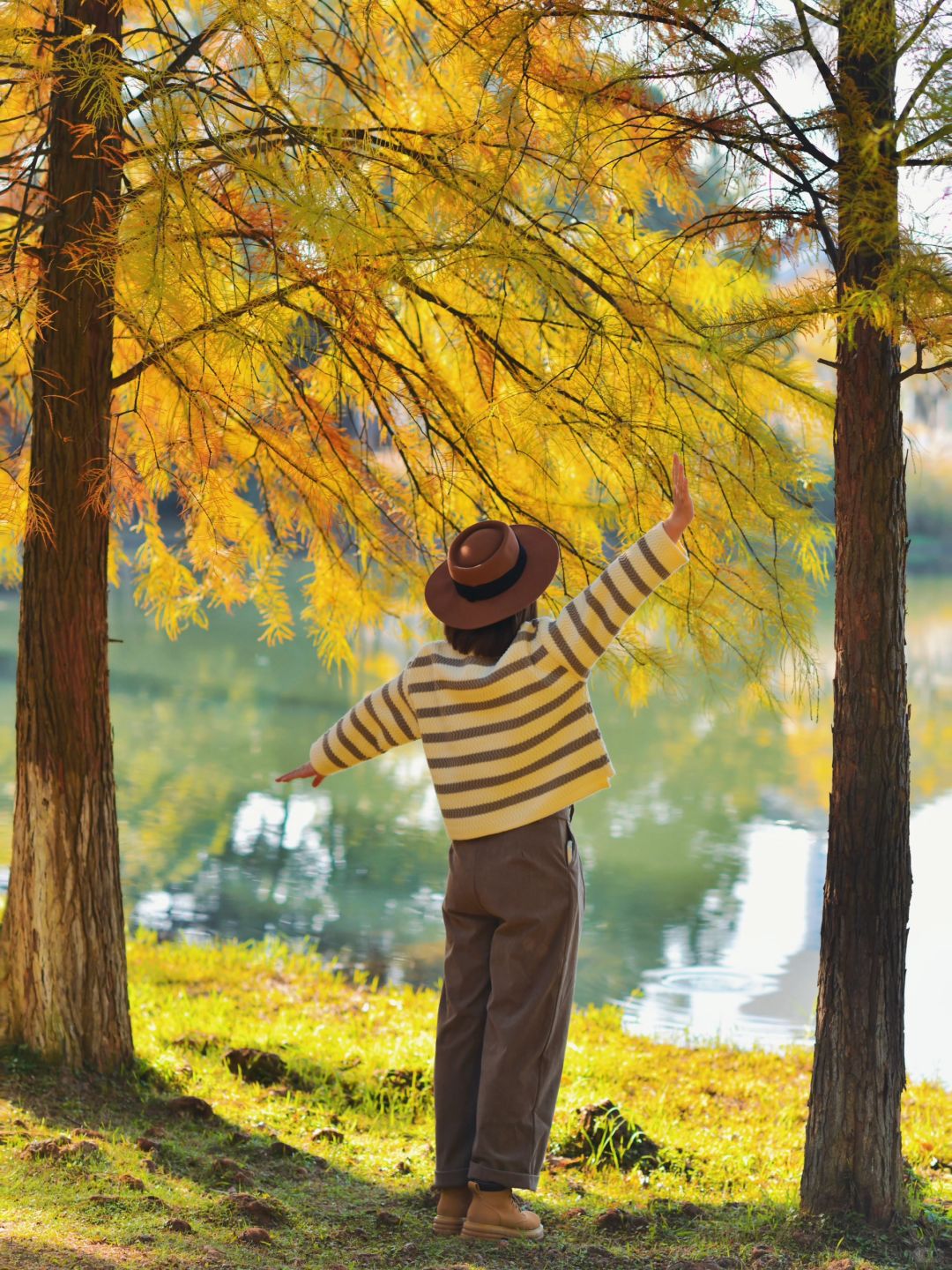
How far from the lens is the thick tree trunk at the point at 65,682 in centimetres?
372

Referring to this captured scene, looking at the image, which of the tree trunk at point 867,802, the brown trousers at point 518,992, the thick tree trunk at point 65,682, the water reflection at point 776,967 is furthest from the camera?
the water reflection at point 776,967

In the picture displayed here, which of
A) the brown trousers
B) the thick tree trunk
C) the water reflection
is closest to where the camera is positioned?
the brown trousers

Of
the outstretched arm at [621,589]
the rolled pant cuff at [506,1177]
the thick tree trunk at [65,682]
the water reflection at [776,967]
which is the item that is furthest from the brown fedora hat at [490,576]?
the water reflection at [776,967]

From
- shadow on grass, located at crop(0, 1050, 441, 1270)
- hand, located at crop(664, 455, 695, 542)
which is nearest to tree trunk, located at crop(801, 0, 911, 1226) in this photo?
hand, located at crop(664, 455, 695, 542)

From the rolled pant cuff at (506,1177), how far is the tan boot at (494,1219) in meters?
0.07

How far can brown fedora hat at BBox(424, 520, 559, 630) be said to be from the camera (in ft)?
9.02

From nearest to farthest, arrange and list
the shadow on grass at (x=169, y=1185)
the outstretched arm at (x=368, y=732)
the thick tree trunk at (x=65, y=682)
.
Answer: the shadow on grass at (x=169, y=1185) < the outstretched arm at (x=368, y=732) < the thick tree trunk at (x=65, y=682)

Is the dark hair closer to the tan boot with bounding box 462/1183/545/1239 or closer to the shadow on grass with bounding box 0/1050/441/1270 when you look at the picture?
the tan boot with bounding box 462/1183/545/1239

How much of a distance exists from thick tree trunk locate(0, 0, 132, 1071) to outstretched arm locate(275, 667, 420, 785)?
969 mm

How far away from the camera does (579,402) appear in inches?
131

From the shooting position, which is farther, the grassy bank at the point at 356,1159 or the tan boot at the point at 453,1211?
the tan boot at the point at 453,1211

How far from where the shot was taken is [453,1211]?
279 centimetres

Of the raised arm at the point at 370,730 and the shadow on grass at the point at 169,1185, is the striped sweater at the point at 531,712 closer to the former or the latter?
the raised arm at the point at 370,730

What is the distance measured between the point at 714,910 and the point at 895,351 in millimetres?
5327
